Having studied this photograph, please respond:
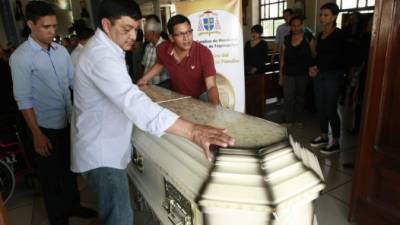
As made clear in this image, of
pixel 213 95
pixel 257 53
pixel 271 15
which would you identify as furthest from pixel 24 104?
pixel 271 15

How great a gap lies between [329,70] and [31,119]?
282cm

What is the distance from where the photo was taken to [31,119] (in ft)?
6.04

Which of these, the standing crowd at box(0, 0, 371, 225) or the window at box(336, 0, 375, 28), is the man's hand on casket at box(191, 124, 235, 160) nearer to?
the standing crowd at box(0, 0, 371, 225)

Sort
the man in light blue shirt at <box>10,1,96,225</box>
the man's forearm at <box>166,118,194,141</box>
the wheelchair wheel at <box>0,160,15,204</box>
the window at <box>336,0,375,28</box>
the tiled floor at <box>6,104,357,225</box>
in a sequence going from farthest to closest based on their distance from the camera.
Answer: the window at <box>336,0,375,28</box> < the wheelchair wheel at <box>0,160,15,204</box> < the tiled floor at <box>6,104,357,225</box> < the man in light blue shirt at <box>10,1,96,225</box> < the man's forearm at <box>166,118,194,141</box>

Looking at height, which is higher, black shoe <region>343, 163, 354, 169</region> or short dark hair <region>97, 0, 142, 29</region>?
short dark hair <region>97, 0, 142, 29</region>

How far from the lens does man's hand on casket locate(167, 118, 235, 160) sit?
2.95ft

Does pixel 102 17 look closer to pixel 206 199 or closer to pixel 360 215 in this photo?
pixel 206 199

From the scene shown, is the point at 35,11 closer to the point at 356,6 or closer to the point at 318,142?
the point at 318,142

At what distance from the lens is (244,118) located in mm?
1217

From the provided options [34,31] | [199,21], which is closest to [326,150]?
[199,21]

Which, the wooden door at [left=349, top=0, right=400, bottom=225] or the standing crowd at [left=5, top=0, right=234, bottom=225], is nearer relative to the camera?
the standing crowd at [left=5, top=0, right=234, bottom=225]

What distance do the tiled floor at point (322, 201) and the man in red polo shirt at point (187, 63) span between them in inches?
29.1

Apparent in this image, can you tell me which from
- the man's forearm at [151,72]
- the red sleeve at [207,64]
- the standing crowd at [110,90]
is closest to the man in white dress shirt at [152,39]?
the standing crowd at [110,90]

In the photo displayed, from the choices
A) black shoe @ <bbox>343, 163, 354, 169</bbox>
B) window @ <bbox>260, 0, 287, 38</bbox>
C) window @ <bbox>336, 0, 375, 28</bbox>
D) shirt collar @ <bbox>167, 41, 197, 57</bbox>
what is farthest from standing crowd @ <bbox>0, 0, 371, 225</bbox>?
window @ <bbox>260, 0, 287, 38</bbox>
